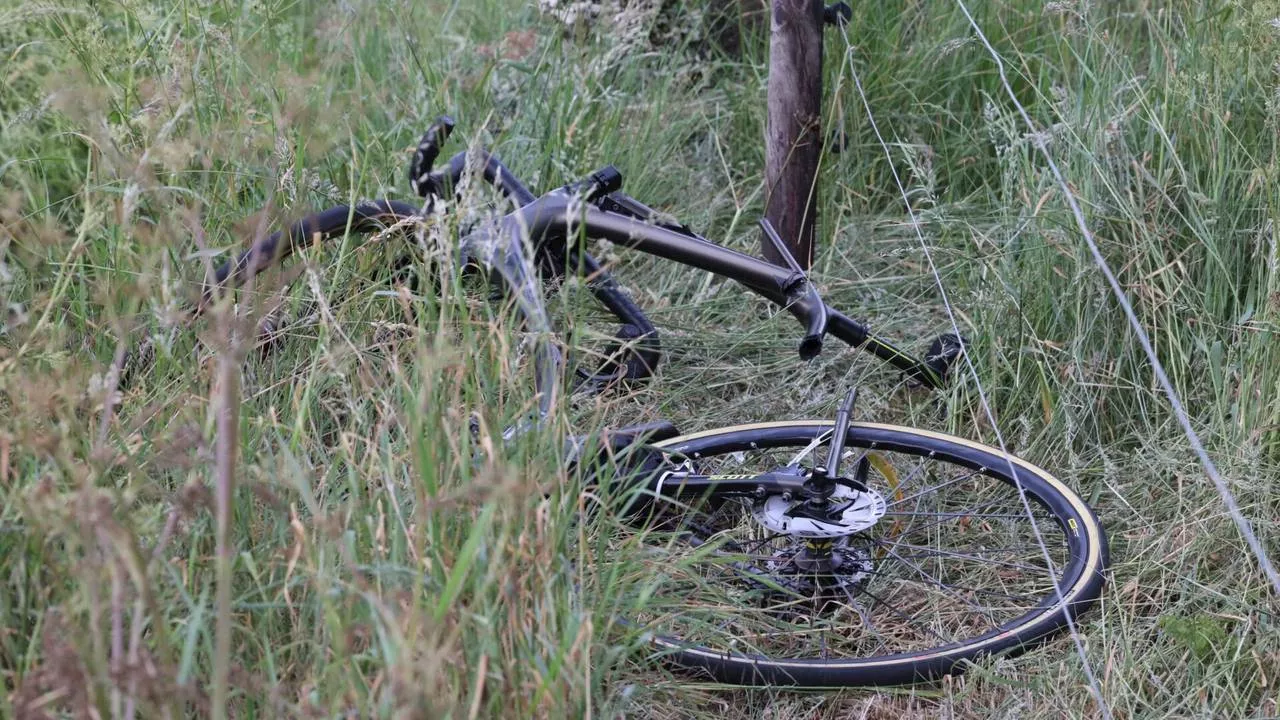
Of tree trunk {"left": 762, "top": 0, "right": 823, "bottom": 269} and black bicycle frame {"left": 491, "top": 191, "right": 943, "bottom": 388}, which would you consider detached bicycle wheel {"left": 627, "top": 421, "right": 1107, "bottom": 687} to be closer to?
black bicycle frame {"left": 491, "top": 191, "right": 943, "bottom": 388}

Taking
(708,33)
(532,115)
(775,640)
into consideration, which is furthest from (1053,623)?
(708,33)

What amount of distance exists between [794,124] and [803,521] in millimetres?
1628

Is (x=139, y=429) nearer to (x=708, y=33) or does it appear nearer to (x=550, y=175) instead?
(x=550, y=175)

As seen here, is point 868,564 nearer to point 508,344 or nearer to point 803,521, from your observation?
point 803,521

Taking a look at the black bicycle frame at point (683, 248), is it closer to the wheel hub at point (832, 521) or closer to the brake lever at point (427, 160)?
Answer: the brake lever at point (427, 160)

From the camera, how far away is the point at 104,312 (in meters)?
2.70

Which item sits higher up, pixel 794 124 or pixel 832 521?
pixel 794 124

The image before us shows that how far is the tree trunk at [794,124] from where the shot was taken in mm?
3703

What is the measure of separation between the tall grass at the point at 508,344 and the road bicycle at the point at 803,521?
8 cm

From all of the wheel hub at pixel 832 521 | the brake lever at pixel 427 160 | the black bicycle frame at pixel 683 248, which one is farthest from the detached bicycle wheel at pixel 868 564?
the brake lever at pixel 427 160

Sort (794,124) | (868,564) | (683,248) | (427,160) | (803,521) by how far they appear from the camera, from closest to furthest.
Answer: (803,521)
(868,564)
(683,248)
(427,160)
(794,124)

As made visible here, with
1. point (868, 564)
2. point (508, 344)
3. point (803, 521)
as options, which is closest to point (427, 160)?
point (508, 344)

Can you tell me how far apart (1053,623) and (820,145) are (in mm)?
1802

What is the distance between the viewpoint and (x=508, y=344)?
7.14ft
